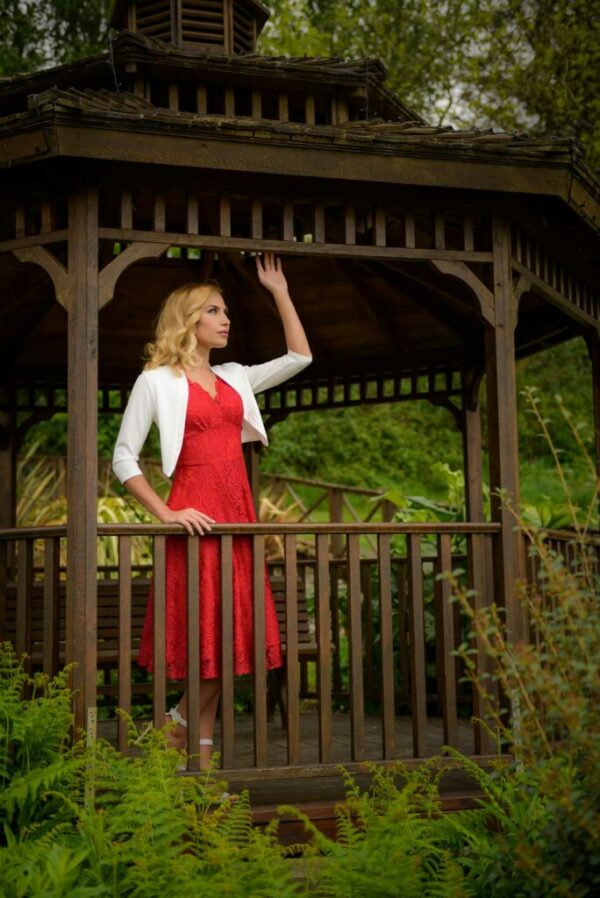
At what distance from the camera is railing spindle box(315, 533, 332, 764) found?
519 cm

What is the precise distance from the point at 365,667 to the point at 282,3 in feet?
51.0

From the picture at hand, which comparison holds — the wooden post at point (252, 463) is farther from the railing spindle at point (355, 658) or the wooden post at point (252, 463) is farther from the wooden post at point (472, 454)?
the railing spindle at point (355, 658)

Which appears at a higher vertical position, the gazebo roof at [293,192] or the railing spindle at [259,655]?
the gazebo roof at [293,192]

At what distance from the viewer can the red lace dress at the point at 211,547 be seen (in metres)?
5.18

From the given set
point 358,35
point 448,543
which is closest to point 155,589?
point 448,543

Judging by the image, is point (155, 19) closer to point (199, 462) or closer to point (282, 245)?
point (282, 245)

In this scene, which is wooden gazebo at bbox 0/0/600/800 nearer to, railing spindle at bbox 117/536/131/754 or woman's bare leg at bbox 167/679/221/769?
railing spindle at bbox 117/536/131/754

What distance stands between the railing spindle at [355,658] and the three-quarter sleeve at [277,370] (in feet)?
3.06

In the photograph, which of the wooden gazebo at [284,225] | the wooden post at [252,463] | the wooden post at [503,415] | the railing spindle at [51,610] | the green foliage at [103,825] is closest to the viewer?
the green foliage at [103,825]

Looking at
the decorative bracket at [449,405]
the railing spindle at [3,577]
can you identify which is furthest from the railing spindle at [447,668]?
the decorative bracket at [449,405]

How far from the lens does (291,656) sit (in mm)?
5199

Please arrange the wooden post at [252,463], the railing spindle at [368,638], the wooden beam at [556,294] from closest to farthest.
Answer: the wooden beam at [556,294] < the railing spindle at [368,638] < the wooden post at [252,463]

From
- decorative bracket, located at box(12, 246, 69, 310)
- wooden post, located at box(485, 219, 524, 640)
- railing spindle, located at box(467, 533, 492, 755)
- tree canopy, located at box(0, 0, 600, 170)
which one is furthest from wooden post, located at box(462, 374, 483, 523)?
tree canopy, located at box(0, 0, 600, 170)

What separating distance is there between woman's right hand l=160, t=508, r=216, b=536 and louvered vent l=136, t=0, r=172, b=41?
4353mm
